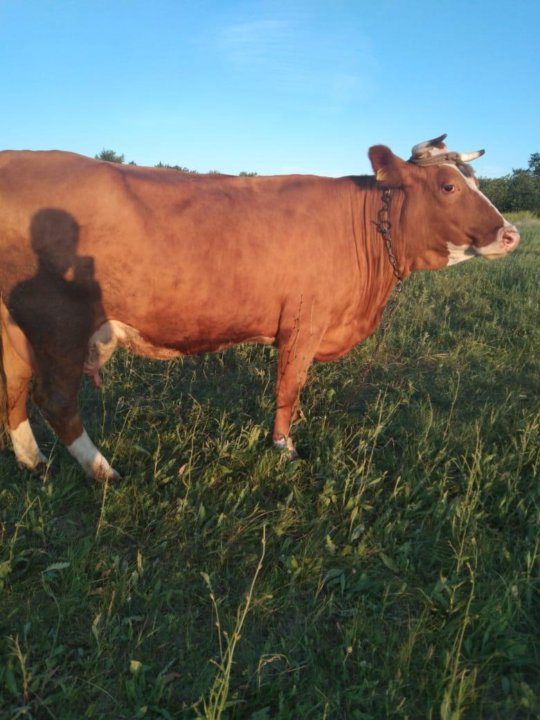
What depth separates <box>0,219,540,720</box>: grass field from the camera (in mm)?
1801

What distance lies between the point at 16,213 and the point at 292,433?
2.27 metres

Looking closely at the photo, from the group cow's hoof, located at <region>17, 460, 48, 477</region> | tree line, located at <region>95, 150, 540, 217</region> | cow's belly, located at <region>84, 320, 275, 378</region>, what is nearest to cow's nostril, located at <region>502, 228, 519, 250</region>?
cow's belly, located at <region>84, 320, 275, 378</region>

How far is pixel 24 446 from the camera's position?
10.3 ft

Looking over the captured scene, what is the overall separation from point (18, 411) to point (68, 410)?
1.40 ft

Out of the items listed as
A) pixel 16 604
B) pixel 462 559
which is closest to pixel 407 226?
pixel 462 559

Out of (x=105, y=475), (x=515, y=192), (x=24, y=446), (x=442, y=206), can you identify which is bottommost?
(x=105, y=475)

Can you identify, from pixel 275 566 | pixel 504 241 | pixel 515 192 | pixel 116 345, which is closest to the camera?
pixel 275 566

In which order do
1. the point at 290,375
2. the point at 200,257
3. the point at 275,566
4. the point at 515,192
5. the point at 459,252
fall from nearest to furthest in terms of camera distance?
the point at 275,566, the point at 200,257, the point at 290,375, the point at 459,252, the point at 515,192

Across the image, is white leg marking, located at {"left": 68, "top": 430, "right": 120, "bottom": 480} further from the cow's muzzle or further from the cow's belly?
the cow's muzzle

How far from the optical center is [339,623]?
7.00ft

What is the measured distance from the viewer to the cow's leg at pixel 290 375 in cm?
338

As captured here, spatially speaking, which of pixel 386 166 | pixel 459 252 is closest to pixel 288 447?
pixel 459 252

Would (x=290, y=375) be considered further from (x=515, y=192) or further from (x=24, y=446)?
(x=515, y=192)

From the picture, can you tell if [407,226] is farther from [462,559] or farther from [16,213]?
[16,213]
